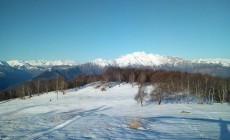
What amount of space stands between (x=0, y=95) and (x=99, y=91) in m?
78.3

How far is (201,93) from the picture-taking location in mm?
107062

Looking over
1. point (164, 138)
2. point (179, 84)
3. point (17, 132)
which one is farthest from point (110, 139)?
point (179, 84)

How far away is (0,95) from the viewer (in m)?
181

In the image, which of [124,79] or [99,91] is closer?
[99,91]

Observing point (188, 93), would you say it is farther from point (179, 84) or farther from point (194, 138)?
point (194, 138)

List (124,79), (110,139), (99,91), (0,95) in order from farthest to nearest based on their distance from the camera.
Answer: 1. (124,79)
2. (0,95)
3. (99,91)
4. (110,139)

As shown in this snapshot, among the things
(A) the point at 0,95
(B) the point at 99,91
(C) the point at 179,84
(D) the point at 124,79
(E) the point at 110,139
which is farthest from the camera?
(D) the point at 124,79

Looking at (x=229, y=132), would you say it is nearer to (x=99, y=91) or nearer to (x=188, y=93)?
(x=188, y=93)

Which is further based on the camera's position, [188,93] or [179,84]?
[179,84]

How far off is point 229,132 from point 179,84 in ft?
326

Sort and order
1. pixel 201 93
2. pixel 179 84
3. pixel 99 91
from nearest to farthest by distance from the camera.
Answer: pixel 201 93
pixel 179 84
pixel 99 91

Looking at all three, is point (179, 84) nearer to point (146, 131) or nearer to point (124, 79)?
point (124, 79)

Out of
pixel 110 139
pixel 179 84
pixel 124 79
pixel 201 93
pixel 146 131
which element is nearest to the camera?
pixel 110 139

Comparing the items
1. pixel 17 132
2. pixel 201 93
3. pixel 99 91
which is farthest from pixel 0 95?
pixel 17 132
